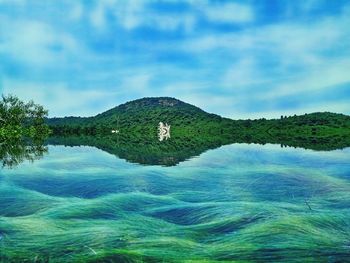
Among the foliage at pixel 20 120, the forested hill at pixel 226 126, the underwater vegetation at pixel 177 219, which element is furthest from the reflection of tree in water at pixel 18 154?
the forested hill at pixel 226 126

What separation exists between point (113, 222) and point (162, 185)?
5560 millimetres

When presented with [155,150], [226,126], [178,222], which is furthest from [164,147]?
[226,126]

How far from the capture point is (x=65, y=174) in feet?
55.7

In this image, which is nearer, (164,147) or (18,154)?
(18,154)

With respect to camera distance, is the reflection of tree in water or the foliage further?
the foliage

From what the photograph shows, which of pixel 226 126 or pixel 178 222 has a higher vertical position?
pixel 226 126

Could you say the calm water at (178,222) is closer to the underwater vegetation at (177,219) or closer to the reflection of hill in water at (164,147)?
the underwater vegetation at (177,219)

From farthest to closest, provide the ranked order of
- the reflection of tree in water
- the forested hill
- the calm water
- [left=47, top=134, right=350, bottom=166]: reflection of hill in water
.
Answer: the forested hill
[left=47, top=134, right=350, bottom=166]: reflection of hill in water
the reflection of tree in water
the calm water

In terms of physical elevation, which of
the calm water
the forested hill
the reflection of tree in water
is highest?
the forested hill

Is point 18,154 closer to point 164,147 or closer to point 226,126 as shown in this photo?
point 164,147

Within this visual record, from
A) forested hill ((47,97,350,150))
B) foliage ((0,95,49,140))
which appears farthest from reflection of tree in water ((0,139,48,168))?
forested hill ((47,97,350,150))

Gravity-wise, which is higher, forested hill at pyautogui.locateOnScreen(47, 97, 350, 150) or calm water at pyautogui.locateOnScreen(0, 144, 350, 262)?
forested hill at pyautogui.locateOnScreen(47, 97, 350, 150)

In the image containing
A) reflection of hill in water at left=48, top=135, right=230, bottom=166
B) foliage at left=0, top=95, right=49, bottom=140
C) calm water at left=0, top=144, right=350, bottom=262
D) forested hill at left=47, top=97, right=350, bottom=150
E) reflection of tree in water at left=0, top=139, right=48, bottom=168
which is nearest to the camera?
calm water at left=0, top=144, right=350, bottom=262

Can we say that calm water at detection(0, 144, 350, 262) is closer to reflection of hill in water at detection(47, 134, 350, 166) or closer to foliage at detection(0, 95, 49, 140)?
reflection of hill in water at detection(47, 134, 350, 166)
